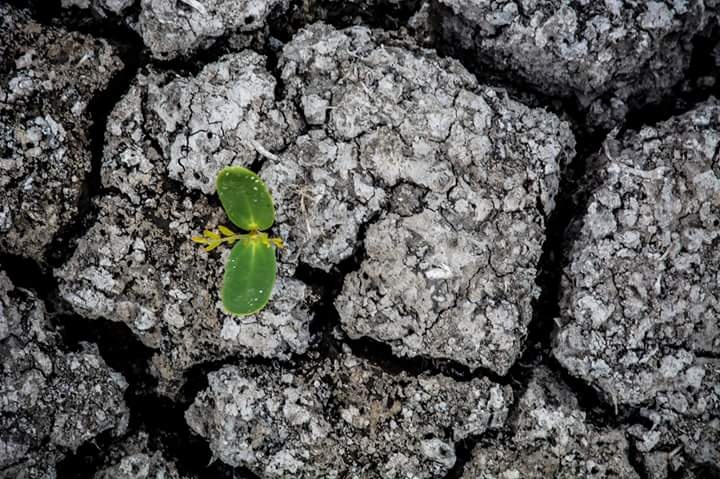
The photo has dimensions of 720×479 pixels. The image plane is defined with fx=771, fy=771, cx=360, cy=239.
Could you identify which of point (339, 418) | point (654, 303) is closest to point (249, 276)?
point (339, 418)

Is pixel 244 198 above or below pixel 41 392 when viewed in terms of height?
above

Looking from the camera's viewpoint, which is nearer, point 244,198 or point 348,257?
point 244,198

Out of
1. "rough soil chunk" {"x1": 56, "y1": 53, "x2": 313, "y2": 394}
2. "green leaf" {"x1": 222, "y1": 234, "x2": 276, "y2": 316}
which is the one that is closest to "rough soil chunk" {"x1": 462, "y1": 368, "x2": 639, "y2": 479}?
"rough soil chunk" {"x1": 56, "y1": 53, "x2": 313, "y2": 394}

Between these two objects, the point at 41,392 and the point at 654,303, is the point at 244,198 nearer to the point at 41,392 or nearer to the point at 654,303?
the point at 41,392

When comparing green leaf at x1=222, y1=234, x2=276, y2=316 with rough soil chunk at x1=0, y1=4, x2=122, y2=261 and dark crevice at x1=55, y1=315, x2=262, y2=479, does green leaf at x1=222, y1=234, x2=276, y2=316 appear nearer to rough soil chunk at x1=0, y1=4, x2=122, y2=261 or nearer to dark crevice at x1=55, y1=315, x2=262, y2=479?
dark crevice at x1=55, y1=315, x2=262, y2=479

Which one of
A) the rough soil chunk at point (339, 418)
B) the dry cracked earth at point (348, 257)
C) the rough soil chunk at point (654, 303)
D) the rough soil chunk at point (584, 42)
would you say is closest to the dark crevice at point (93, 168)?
the dry cracked earth at point (348, 257)

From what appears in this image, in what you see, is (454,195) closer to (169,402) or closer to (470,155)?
(470,155)

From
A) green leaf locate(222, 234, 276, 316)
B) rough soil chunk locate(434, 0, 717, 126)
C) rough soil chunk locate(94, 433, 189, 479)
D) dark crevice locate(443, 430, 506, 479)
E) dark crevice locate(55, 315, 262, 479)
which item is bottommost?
rough soil chunk locate(94, 433, 189, 479)
